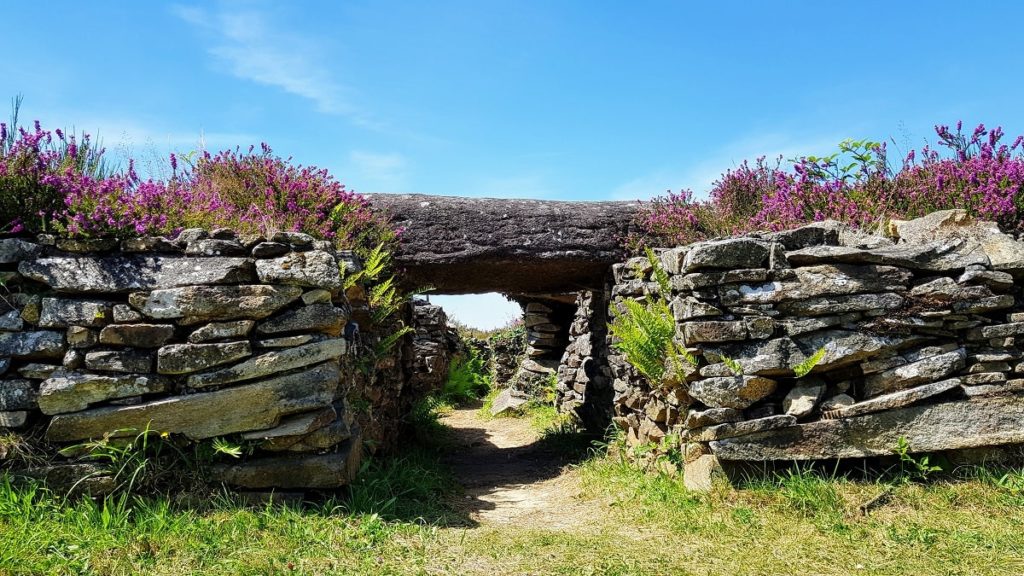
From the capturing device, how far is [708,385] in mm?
5367

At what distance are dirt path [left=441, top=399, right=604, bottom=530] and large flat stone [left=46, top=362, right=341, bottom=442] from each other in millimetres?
1718

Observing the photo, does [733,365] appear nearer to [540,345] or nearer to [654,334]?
[654,334]

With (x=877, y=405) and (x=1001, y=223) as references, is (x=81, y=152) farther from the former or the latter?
(x=1001, y=223)

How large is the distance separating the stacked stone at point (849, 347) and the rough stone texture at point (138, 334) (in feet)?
12.6

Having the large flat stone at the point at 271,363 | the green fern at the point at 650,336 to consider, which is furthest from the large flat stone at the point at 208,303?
the green fern at the point at 650,336

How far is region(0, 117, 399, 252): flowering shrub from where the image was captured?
5129 millimetres

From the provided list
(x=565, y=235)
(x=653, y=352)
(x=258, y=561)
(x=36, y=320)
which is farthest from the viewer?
(x=565, y=235)

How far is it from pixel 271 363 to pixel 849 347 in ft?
14.0

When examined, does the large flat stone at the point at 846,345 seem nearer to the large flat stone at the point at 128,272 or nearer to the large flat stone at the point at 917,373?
the large flat stone at the point at 917,373

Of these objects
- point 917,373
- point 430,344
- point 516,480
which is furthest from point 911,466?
point 430,344

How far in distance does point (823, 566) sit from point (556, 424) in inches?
260

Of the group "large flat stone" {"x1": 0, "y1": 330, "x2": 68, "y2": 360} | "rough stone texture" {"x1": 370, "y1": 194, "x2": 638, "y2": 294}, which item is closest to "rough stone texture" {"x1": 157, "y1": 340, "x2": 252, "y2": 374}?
"large flat stone" {"x1": 0, "y1": 330, "x2": 68, "y2": 360}

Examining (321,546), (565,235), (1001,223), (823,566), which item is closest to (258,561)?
(321,546)

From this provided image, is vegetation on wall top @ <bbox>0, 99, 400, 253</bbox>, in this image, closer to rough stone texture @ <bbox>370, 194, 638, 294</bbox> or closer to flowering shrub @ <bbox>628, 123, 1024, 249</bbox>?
rough stone texture @ <bbox>370, 194, 638, 294</bbox>
